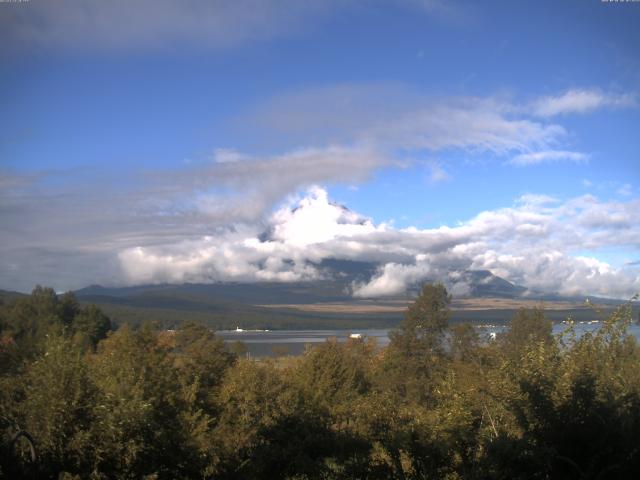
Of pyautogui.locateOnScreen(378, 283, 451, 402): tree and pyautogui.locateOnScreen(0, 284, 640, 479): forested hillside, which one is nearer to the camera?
pyautogui.locateOnScreen(0, 284, 640, 479): forested hillside

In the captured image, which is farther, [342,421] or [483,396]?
[342,421]

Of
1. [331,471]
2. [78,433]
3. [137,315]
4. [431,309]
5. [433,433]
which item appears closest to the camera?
[78,433]

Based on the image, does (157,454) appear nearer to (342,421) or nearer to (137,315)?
(342,421)

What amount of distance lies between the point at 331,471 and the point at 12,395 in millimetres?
8451

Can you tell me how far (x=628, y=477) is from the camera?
40.0 feet

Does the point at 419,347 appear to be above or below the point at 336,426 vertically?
below

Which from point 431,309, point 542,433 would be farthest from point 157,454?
point 431,309

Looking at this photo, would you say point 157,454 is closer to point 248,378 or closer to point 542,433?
point 542,433

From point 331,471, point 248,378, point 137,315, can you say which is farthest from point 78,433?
point 137,315

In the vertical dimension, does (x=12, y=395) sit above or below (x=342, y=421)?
above

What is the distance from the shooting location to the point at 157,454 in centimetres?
1143

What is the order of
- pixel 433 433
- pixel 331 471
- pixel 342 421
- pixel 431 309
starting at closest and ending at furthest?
1. pixel 433 433
2. pixel 331 471
3. pixel 342 421
4. pixel 431 309

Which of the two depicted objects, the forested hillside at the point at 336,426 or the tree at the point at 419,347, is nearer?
the forested hillside at the point at 336,426

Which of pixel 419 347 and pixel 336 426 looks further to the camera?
pixel 419 347
